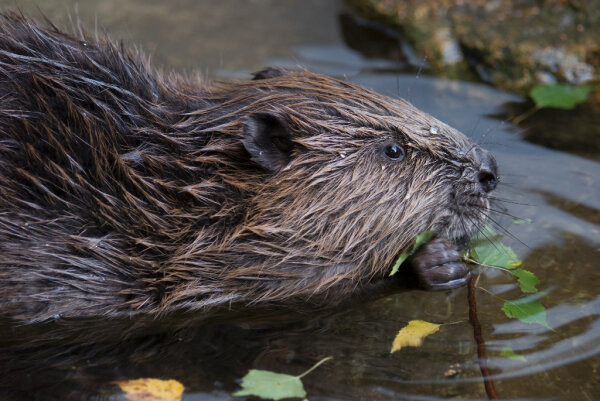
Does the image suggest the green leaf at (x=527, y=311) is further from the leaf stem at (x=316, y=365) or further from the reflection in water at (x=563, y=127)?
the reflection in water at (x=563, y=127)

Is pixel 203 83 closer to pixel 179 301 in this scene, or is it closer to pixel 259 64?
pixel 179 301

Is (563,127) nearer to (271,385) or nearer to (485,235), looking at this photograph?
(485,235)

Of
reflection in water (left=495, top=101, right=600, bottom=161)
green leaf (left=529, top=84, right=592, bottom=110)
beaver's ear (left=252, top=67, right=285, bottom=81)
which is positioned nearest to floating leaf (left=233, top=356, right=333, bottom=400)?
beaver's ear (left=252, top=67, right=285, bottom=81)

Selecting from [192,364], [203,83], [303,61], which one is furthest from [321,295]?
[303,61]

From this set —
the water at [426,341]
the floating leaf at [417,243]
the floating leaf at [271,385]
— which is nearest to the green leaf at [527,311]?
the water at [426,341]

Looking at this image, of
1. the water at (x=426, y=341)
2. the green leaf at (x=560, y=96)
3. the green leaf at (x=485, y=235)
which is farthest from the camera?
the green leaf at (x=560, y=96)

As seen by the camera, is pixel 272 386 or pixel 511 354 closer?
pixel 272 386

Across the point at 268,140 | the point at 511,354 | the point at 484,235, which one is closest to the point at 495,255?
the point at 484,235
